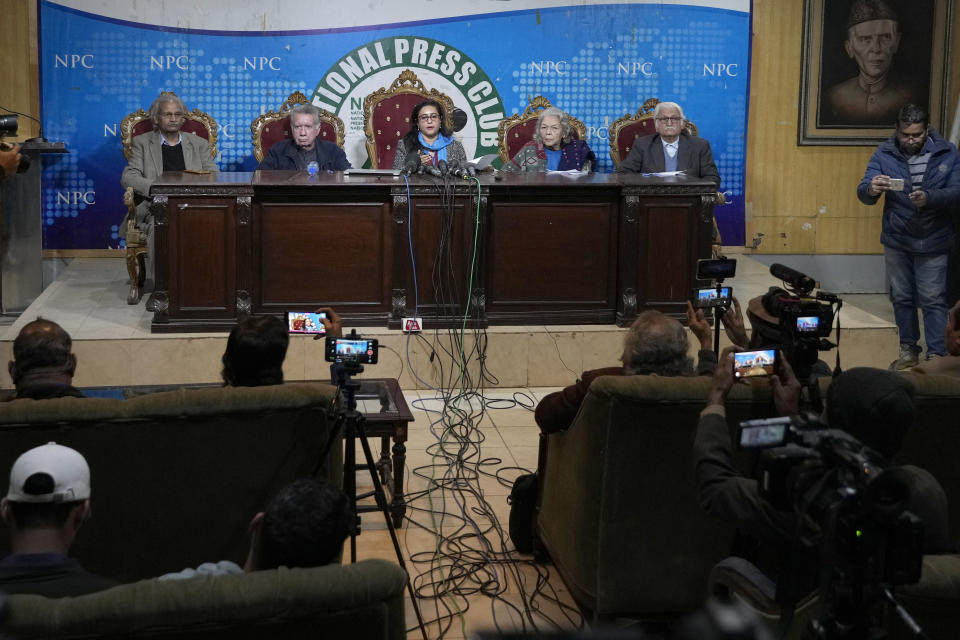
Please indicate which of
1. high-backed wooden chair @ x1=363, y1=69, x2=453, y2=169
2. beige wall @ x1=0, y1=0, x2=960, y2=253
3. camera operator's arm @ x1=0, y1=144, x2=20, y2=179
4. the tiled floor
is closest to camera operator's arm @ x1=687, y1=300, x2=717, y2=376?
the tiled floor

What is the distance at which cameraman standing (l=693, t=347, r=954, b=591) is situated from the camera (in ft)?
8.32

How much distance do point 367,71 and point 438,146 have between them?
1508 millimetres

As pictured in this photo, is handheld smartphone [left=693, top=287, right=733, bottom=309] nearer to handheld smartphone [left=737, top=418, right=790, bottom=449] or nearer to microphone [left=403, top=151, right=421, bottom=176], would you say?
microphone [left=403, top=151, right=421, bottom=176]

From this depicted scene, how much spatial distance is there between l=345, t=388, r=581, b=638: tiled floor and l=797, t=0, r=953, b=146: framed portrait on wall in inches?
167

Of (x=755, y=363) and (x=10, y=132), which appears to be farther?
(x=10, y=132)

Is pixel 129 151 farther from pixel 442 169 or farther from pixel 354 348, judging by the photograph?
pixel 354 348

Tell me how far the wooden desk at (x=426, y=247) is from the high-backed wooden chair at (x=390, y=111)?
5.69 ft

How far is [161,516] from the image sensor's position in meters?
3.38

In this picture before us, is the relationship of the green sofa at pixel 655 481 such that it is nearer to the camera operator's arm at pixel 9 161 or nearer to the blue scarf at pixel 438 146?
the blue scarf at pixel 438 146

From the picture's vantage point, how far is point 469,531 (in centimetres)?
465

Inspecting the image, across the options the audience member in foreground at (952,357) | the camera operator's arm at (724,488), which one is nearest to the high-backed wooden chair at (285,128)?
the audience member in foreground at (952,357)

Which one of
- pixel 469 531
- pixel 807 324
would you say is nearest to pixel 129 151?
pixel 469 531

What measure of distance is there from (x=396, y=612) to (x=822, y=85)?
25.8 ft

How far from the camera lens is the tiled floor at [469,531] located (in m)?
3.93
